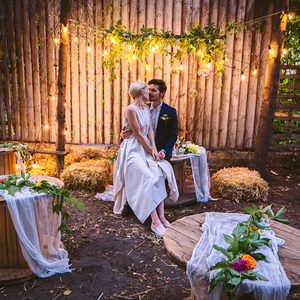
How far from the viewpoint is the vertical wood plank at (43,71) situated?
6543 millimetres

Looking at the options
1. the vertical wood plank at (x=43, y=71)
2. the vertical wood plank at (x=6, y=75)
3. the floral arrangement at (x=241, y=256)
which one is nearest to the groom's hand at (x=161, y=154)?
the floral arrangement at (x=241, y=256)

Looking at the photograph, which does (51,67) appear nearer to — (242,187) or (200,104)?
(200,104)

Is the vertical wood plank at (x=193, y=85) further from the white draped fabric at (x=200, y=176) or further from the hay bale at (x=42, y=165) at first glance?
the hay bale at (x=42, y=165)

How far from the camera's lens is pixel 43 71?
672cm

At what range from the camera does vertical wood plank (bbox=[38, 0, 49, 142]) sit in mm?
6543

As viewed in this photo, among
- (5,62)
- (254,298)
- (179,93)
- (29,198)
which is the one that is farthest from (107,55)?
(254,298)

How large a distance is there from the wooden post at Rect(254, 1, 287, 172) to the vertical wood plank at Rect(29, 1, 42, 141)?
13.7 feet

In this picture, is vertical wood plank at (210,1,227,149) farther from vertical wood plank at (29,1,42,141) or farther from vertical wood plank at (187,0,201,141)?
vertical wood plank at (29,1,42,141)

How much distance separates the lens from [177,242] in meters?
2.37

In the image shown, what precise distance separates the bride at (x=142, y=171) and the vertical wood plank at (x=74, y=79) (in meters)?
2.54

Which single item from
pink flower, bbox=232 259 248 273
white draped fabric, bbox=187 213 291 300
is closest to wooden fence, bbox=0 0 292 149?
white draped fabric, bbox=187 213 291 300

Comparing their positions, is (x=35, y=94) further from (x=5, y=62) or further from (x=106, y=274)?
(x=106, y=274)

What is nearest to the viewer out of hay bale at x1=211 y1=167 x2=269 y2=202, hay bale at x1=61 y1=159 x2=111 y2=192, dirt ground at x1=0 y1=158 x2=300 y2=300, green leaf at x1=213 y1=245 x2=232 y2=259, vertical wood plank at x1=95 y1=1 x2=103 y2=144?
green leaf at x1=213 y1=245 x2=232 y2=259

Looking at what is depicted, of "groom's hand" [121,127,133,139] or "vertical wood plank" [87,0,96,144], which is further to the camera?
"vertical wood plank" [87,0,96,144]
